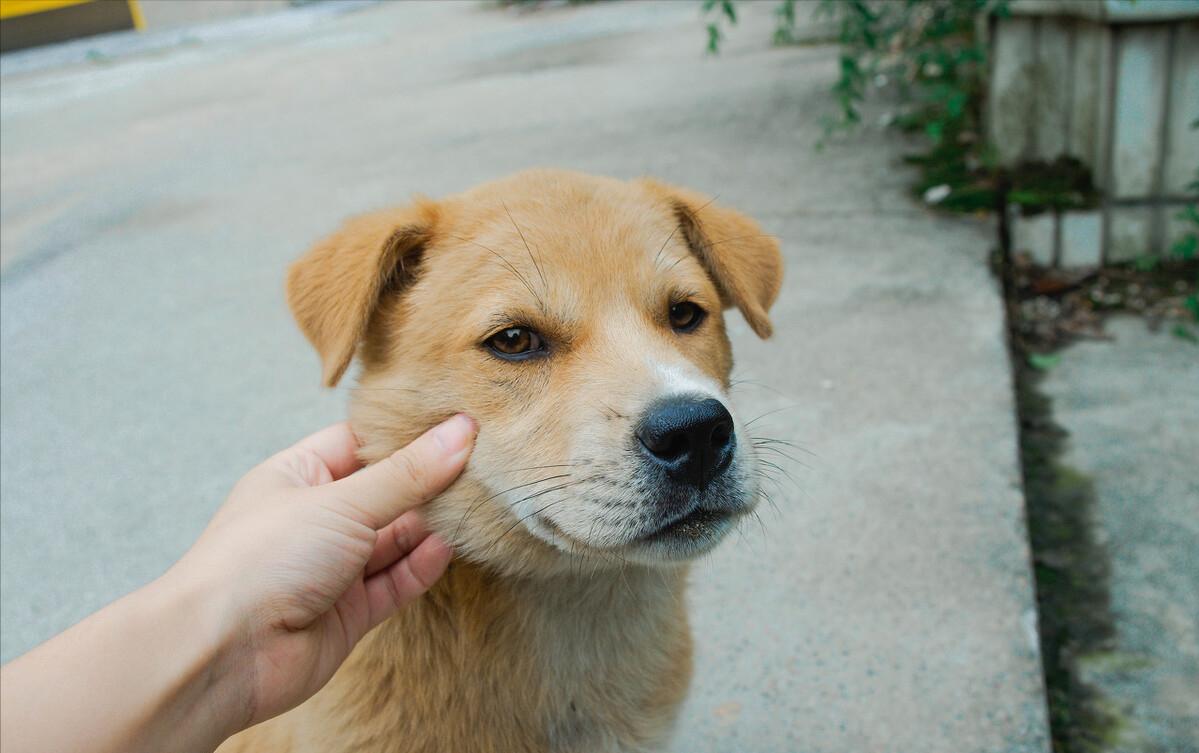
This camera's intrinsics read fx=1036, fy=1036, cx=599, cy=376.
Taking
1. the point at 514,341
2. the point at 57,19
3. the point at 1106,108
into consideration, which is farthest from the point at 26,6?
the point at 1106,108

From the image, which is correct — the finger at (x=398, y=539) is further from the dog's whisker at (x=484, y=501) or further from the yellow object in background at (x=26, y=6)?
the yellow object in background at (x=26, y=6)

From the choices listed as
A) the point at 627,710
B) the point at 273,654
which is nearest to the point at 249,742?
the point at 273,654

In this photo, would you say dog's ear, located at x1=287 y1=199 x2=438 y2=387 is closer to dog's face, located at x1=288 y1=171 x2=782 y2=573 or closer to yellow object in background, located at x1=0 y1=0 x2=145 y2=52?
dog's face, located at x1=288 y1=171 x2=782 y2=573

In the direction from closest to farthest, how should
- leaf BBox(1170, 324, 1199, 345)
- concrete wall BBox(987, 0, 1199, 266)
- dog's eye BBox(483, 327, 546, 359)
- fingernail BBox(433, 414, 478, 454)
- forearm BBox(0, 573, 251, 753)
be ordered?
forearm BBox(0, 573, 251, 753), fingernail BBox(433, 414, 478, 454), dog's eye BBox(483, 327, 546, 359), leaf BBox(1170, 324, 1199, 345), concrete wall BBox(987, 0, 1199, 266)

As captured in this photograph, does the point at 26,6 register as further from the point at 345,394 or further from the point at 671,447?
the point at 671,447

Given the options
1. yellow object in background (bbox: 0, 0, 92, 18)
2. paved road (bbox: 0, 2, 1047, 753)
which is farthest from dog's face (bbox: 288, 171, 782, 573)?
yellow object in background (bbox: 0, 0, 92, 18)

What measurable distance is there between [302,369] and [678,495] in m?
3.44

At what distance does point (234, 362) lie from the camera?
5.14 metres

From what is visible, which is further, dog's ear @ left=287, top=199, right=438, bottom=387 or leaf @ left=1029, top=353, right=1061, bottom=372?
leaf @ left=1029, top=353, right=1061, bottom=372

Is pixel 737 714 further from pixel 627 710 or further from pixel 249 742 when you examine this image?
pixel 249 742

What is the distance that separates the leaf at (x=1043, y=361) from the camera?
193 inches

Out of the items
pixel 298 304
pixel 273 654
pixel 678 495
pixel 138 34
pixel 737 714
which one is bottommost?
pixel 737 714

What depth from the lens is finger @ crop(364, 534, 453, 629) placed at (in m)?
2.28

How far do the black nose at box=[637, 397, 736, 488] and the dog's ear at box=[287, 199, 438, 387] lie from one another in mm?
764
